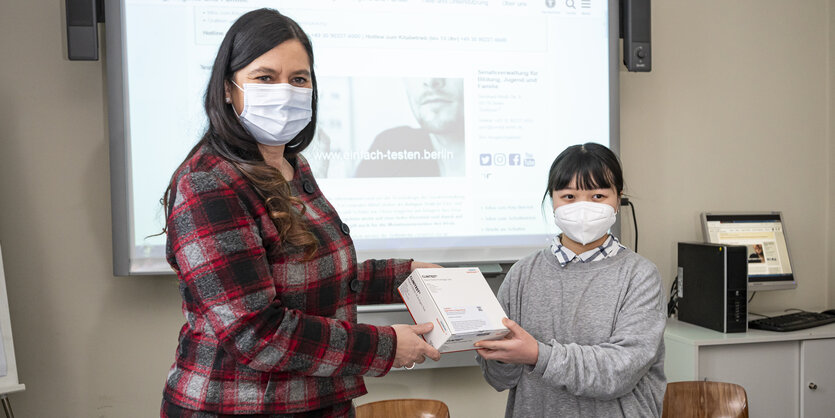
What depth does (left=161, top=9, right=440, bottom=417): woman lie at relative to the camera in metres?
0.95

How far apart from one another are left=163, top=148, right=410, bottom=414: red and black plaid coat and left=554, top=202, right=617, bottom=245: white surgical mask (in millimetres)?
516

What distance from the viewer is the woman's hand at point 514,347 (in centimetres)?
117

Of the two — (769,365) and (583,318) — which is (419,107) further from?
(769,365)

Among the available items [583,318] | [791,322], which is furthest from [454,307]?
[791,322]

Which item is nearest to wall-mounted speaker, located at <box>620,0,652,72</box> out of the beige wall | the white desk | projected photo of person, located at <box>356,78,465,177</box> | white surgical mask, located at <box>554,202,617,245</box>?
the beige wall

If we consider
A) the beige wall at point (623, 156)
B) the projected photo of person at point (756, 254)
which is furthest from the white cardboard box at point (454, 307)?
the projected photo of person at point (756, 254)

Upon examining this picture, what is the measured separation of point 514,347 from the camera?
1.17 meters

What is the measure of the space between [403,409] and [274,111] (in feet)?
3.61

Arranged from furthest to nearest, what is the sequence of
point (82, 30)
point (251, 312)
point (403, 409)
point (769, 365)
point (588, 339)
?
point (769, 365), point (82, 30), point (403, 409), point (588, 339), point (251, 312)

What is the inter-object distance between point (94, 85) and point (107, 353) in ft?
3.44

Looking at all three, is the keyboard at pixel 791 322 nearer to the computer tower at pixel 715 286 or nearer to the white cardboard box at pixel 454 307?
the computer tower at pixel 715 286

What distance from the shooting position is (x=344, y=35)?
7.21 ft

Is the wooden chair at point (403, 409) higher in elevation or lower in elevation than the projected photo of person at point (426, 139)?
lower

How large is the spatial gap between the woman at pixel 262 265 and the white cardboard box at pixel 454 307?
0.05 m
